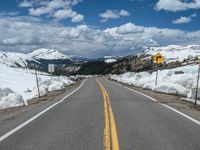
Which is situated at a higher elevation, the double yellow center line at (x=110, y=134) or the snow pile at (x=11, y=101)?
the snow pile at (x=11, y=101)

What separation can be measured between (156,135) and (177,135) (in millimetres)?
571

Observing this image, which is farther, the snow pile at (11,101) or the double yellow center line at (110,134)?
the snow pile at (11,101)

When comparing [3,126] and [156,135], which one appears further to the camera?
[3,126]

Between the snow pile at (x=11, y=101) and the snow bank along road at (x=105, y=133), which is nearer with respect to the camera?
the snow bank along road at (x=105, y=133)

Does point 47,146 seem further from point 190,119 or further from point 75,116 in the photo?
point 190,119

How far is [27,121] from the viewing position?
1071cm

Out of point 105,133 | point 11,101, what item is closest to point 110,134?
point 105,133

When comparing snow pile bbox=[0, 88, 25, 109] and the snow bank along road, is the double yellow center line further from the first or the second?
snow pile bbox=[0, 88, 25, 109]

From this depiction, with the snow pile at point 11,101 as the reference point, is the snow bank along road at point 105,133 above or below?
below

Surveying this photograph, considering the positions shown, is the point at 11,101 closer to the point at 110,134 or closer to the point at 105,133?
the point at 105,133

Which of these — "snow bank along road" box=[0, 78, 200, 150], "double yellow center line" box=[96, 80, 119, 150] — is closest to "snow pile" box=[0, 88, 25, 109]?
"snow bank along road" box=[0, 78, 200, 150]

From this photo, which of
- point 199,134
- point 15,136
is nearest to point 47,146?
point 15,136

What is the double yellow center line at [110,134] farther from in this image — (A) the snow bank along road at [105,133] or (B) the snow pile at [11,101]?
(B) the snow pile at [11,101]

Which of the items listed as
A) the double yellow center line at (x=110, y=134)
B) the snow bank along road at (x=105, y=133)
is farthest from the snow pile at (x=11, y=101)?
the double yellow center line at (x=110, y=134)
